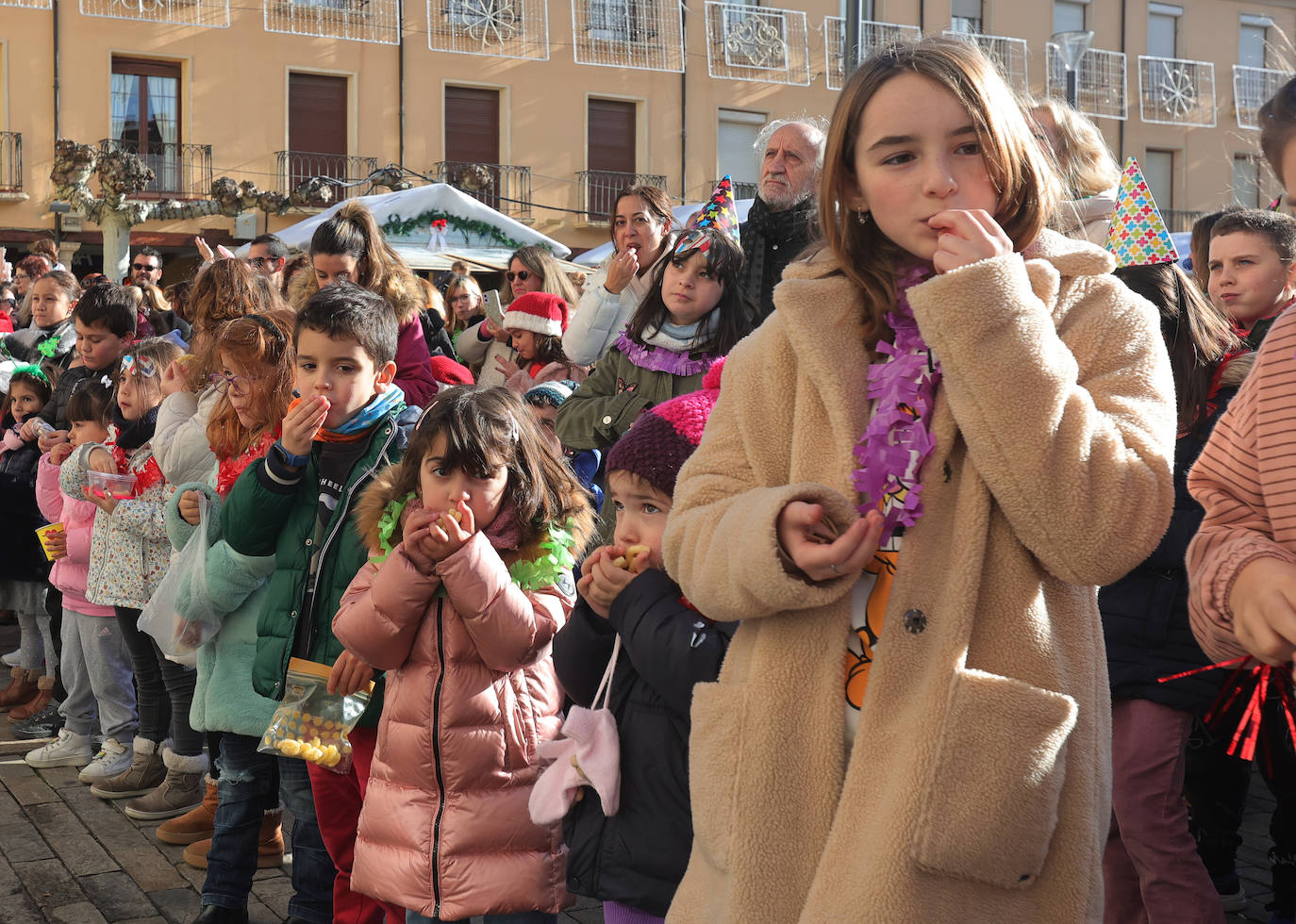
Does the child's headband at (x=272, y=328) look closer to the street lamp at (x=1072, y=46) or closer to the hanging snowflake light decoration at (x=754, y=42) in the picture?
the street lamp at (x=1072, y=46)

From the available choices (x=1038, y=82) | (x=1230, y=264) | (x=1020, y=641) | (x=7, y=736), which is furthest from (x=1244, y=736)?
(x=1038, y=82)

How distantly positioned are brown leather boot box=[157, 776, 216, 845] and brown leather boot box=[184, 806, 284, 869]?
8 cm

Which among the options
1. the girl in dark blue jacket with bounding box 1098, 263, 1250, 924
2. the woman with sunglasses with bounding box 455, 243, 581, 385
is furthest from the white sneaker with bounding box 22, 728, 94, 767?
the girl in dark blue jacket with bounding box 1098, 263, 1250, 924

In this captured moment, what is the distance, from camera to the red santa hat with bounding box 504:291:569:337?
6031 millimetres

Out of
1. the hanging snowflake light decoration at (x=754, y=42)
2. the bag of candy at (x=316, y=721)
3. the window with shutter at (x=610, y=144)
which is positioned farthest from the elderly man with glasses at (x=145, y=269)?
the hanging snowflake light decoration at (x=754, y=42)

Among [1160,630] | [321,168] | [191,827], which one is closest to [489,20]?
[321,168]

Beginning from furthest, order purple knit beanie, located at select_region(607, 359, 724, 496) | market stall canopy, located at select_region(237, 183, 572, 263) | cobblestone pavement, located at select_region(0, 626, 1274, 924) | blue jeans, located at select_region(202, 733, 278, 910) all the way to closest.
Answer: market stall canopy, located at select_region(237, 183, 572, 263)
cobblestone pavement, located at select_region(0, 626, 1274, 924)
blue jeans, located at select_region(202, 733, 278, 910)
purple knit beanie, located at select_region(607, 359, 724, 496)

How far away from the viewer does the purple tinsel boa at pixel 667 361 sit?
4223mm

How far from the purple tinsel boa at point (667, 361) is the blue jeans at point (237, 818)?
5.40 feet

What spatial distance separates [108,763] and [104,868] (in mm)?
1079

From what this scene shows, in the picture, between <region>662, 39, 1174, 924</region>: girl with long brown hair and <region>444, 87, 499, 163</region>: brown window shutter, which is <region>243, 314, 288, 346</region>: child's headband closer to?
<region>662, 39, 1174, 924</region>: girl with long brown hair

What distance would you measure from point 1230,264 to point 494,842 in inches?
121

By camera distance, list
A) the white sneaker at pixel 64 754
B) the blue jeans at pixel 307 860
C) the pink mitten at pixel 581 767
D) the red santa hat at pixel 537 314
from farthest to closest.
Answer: the red santa hat at pixel 537 314, the white sneaker at pixel 64 754, the blue jeans at pixel 307 860, the pink mitten at pixel 581 767

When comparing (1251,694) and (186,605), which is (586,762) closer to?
(1251,694)
